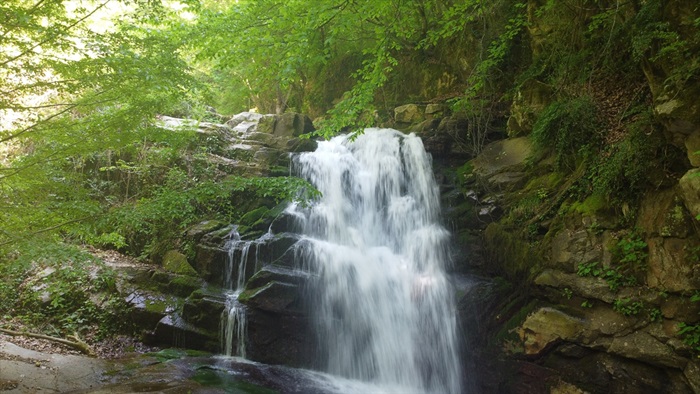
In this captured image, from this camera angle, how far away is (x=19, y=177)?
14.9 ft

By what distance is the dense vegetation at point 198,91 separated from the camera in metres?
4.61

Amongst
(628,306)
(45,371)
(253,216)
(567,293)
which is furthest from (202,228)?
(628,306)

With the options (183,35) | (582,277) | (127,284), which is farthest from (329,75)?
(582,277)

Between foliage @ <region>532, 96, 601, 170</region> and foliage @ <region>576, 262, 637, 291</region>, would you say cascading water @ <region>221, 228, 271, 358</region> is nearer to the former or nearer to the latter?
foliage @ <region>576, 262, 637, 291</region>

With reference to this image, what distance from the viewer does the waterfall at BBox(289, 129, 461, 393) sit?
698cm

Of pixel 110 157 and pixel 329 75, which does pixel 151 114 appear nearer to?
pixel 110 157

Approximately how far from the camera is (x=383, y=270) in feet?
26.5

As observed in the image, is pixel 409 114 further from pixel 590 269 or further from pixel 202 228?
pixel 590 269

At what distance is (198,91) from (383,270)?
480 cm

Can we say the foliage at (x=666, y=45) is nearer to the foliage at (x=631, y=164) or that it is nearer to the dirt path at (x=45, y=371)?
the foliage at (x=631, y=164)

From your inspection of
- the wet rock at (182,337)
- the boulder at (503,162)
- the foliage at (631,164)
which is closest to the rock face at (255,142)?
the wet rock at (182,337)

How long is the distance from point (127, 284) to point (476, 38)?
1085 cm

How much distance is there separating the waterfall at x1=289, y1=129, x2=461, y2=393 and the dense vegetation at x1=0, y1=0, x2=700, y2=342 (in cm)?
178

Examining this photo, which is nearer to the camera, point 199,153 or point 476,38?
point 199,153
